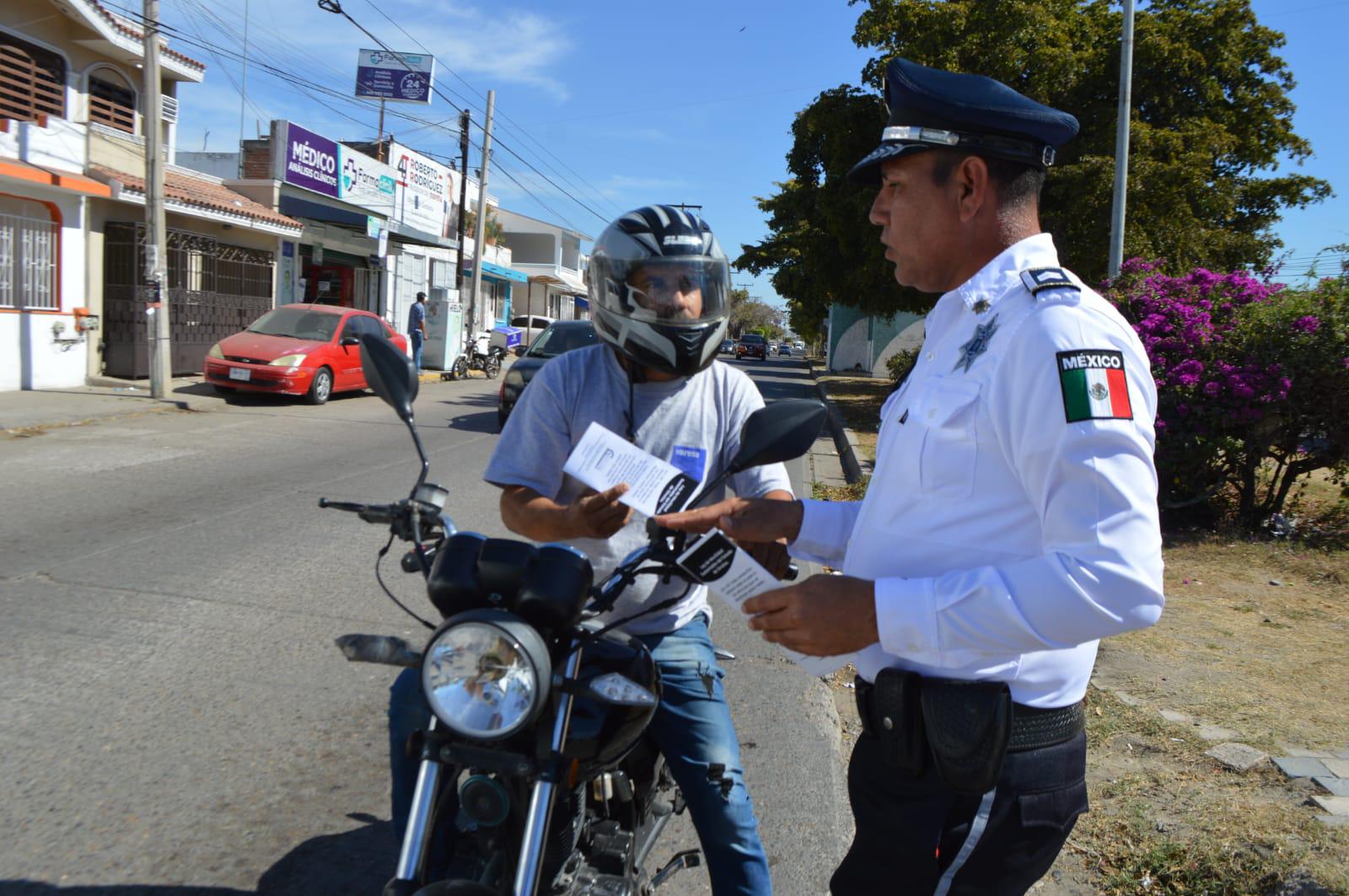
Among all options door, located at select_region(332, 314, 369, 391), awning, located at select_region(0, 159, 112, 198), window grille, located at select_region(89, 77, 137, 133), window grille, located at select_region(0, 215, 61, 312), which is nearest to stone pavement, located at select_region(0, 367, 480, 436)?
window grille, located at select_region(0, 215, 61, 312)

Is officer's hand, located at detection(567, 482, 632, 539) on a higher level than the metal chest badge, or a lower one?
lower

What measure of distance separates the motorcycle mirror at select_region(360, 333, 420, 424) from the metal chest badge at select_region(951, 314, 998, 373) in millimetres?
1058

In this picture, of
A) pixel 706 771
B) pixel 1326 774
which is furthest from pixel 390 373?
pixel 1326 774

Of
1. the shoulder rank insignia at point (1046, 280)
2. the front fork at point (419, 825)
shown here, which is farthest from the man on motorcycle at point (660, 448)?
the shoulder rank insignia at point (1046, 280)

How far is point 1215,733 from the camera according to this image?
4.16 meters

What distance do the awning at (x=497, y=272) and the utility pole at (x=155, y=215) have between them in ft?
71.3

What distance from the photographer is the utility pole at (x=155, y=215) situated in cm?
1434

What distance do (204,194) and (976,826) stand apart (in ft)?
68.7

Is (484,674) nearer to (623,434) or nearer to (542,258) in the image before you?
(623,434)

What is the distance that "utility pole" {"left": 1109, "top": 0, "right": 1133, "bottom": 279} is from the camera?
1289cm

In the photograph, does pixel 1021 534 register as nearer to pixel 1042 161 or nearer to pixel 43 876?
pixel 1042 161

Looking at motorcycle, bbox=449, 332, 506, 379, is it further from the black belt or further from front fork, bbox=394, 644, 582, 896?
the black belt

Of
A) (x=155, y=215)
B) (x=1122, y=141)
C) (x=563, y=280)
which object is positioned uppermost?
(x=1122, y=141)

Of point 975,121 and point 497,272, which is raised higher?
point 497,272
